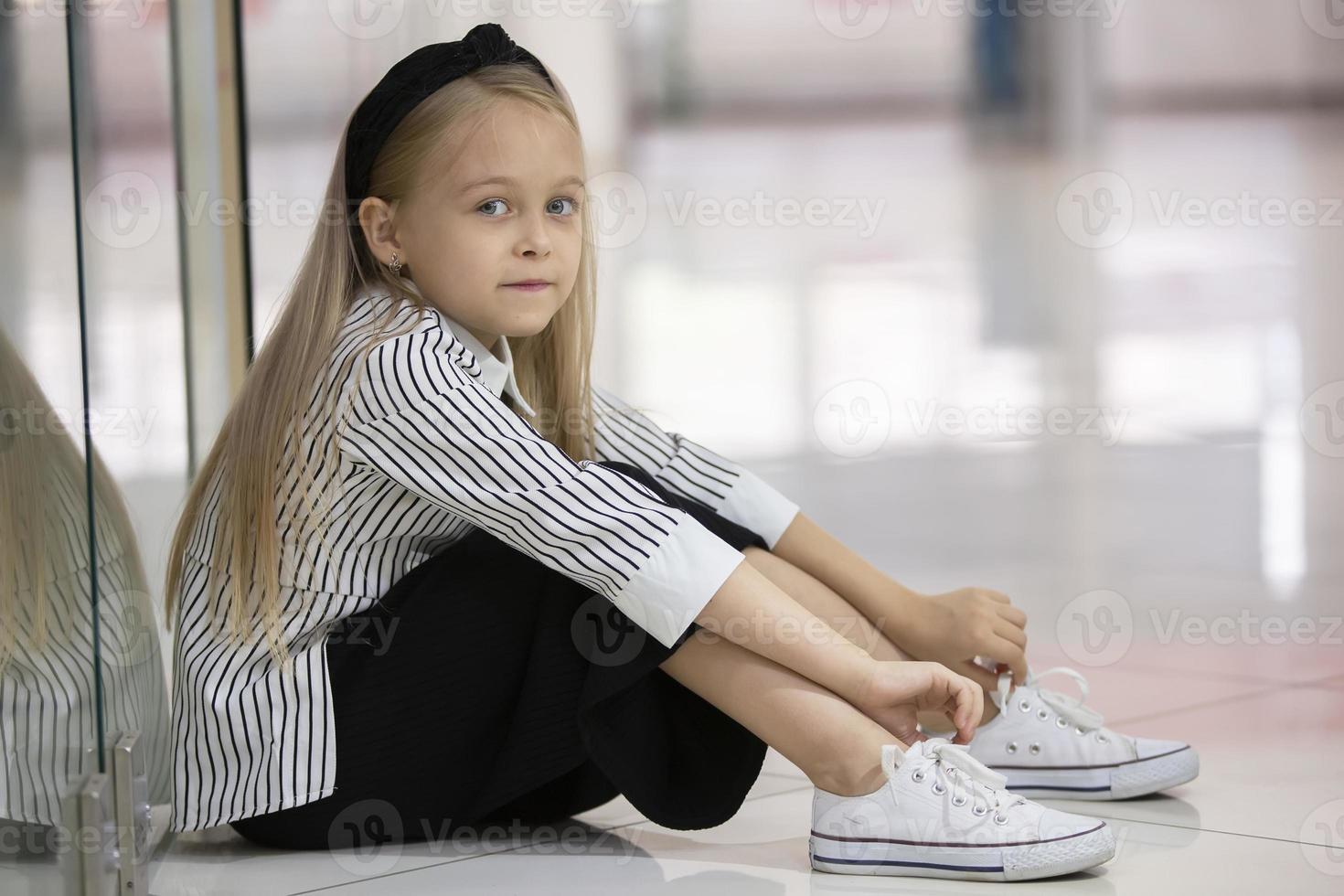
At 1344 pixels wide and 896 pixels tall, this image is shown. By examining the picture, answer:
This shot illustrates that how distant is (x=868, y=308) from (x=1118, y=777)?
11.3ft

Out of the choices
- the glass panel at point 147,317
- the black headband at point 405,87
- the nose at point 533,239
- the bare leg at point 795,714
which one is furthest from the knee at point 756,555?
the glass panel at point 147,317

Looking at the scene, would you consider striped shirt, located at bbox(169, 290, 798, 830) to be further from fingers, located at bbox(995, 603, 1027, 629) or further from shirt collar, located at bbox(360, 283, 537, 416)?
fingers, located at bbox(995, 603, 1027, 629)

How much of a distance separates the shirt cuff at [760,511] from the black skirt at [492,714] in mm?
157

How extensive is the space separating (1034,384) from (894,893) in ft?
9.13

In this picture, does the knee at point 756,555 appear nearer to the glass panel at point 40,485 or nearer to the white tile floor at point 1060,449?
the white tile floor at point 1060,449

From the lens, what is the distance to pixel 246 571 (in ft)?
3.07

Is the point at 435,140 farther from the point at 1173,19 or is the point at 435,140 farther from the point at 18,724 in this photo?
the point at 1173,19

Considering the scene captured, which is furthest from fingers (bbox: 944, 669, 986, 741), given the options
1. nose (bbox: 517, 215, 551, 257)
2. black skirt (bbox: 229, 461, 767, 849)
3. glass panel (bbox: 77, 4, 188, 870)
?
glass panel (bbox: 77, 4, 188, 870)

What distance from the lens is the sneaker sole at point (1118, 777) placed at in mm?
1035

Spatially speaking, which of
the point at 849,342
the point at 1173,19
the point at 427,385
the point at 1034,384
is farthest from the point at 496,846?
the point at 1173,19

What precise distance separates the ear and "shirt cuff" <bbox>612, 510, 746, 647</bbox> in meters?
0.29

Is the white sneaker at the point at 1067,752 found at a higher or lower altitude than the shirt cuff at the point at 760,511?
lower

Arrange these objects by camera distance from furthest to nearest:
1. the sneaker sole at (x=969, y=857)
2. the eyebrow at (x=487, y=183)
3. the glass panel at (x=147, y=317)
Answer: the glass panel at (x=147, y=317), the eyebrow at (x=487, y=183), the sneaker sole at (x=969, y=857)

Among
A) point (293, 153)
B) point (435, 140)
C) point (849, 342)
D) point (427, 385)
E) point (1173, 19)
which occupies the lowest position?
point (427, 385)
